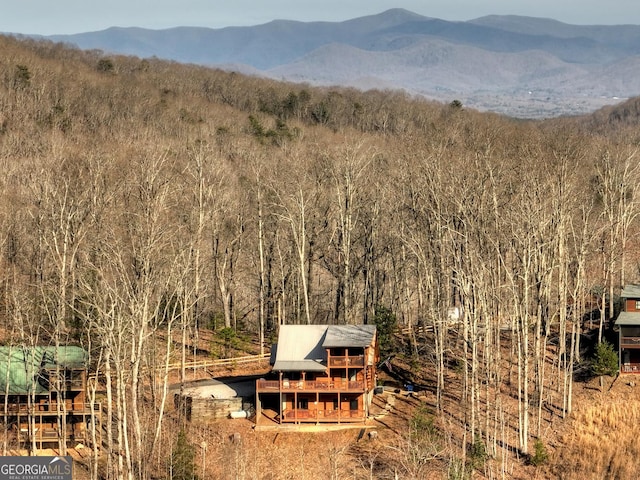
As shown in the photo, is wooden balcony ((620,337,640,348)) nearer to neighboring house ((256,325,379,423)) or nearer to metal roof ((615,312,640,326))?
metal roof ((615,312,640,326))

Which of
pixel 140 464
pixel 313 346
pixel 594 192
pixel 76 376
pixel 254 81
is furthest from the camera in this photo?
pixel 254 81

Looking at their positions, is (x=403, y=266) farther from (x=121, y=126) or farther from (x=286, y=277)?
(x=121, y=126)

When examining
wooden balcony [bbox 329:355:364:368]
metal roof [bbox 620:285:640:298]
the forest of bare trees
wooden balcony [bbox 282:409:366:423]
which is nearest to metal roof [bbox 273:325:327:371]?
wooden balcony [bbox 329:355:364:368]

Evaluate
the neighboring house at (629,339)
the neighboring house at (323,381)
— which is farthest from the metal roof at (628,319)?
the neighboring house at (323,381)

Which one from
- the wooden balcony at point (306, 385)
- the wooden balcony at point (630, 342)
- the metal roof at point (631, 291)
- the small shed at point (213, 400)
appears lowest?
the small shed at point (213, 400)

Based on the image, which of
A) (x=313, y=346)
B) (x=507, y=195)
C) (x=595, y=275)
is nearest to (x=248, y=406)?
(x=313, y=346)

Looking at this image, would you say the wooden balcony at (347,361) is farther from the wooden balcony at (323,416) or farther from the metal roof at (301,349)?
the wooden balcony at (323,416)

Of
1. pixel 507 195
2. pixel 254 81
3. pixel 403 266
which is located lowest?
pixel 403 266
